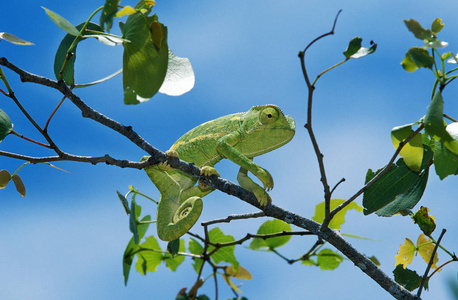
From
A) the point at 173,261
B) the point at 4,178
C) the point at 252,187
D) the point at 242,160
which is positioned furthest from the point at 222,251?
the point at 4,178

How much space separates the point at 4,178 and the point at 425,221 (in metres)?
2.33

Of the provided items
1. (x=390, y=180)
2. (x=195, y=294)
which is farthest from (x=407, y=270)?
(x=195, y=294)

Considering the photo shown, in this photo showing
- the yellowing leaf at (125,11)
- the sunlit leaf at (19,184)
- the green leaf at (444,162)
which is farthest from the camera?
the sunlit leaf at (19,184)

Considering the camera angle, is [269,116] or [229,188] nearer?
[229,188]

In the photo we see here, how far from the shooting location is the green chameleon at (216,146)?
2621 millimetres

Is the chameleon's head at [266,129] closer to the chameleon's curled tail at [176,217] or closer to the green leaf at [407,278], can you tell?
the chameleon's curled tail at [176,217]

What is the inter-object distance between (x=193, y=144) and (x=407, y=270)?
1.45 meters

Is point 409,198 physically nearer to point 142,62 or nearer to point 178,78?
point 178,78

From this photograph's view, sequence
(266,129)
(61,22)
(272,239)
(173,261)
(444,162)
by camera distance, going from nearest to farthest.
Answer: (61,22) → (444,162) → (266,129) → (272,239) → (173,261)

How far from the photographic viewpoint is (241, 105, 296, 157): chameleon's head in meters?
2.67

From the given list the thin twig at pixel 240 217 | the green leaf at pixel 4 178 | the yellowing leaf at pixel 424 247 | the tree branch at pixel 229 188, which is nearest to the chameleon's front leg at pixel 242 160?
the tree branch at pixel 229 188

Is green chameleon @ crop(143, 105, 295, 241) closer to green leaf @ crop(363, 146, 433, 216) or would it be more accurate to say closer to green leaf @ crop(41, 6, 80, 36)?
green leaf @ crop(363, 146, 433, 216)

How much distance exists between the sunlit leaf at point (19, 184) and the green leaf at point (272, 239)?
1.58 metres

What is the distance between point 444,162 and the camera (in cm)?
219
